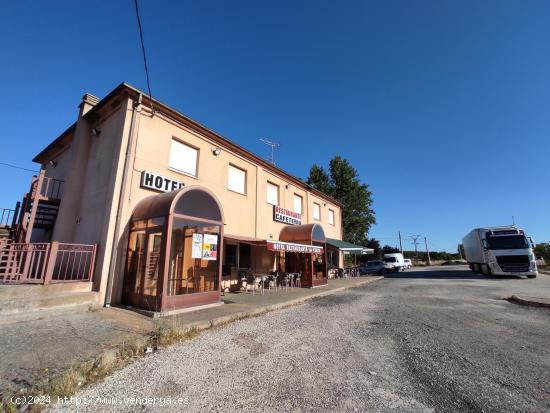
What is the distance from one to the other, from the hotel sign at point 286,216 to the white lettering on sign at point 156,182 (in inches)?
262

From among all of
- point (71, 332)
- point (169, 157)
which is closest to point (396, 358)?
point (71, 332)

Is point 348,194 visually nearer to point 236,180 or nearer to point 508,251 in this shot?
point 508,251

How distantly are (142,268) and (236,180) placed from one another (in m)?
6.41

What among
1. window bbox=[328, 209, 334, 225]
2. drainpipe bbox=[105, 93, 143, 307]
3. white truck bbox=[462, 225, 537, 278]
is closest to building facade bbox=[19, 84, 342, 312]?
drainpipe bbox=[105, 93, 143, 307]

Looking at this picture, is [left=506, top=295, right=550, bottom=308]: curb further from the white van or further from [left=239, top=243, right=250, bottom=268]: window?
the white van

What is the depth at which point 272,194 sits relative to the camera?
16.1 m

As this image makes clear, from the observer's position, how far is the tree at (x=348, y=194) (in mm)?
39500

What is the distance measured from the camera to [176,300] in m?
7.61

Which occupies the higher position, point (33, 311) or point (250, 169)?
point (250, 169)

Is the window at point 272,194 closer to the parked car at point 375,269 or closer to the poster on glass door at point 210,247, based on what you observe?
the poster on glass door at point 210,247

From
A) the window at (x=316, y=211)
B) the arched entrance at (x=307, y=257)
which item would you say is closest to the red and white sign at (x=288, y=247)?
the arched entrance at (x=307, y=257)

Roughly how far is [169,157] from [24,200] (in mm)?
6574

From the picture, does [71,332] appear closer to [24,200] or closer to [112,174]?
[112,174]

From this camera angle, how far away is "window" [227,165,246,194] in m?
13.1
